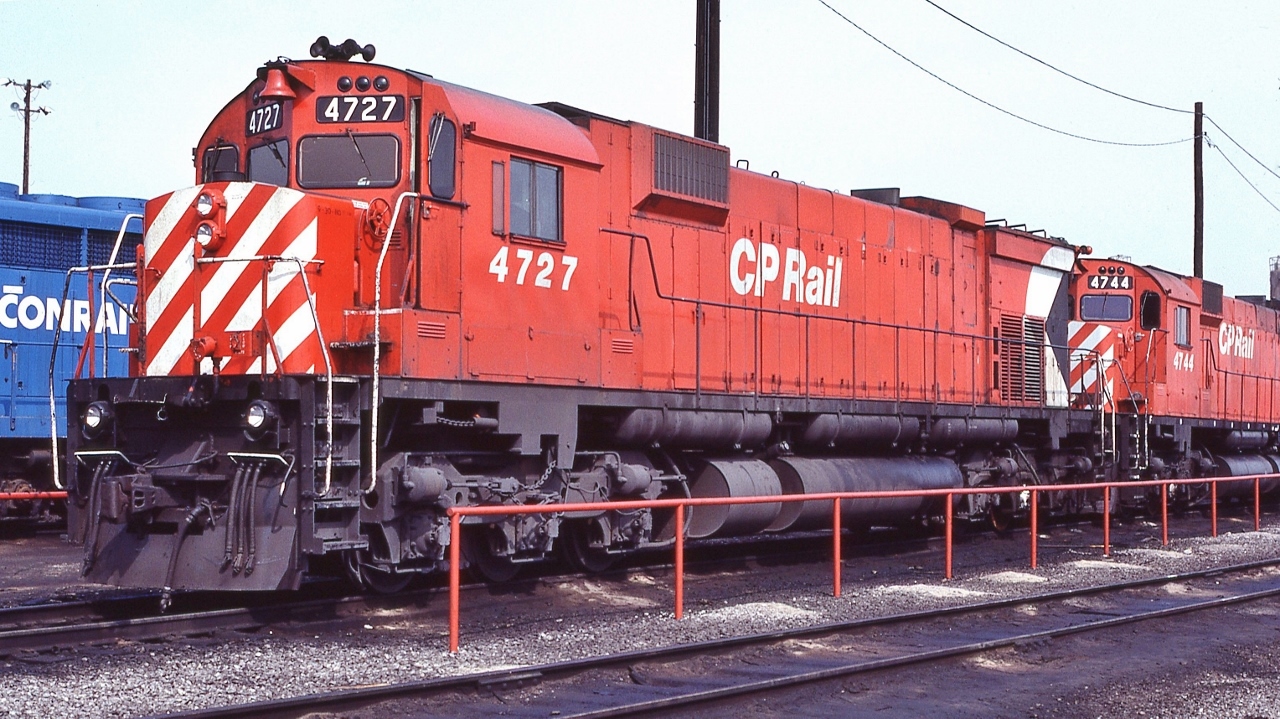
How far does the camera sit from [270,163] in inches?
404

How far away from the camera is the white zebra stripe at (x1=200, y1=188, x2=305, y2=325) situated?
31.1ft

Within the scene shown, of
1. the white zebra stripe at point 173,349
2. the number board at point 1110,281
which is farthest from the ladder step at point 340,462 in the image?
the number board at point 1110,281

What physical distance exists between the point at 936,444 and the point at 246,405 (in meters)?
8.84

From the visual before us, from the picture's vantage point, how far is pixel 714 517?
12.0 metres

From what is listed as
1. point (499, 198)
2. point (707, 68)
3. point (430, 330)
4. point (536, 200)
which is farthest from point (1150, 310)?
point (430, 330)

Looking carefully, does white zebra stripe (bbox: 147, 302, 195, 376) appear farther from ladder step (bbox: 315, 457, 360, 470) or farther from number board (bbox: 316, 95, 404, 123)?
number board (bbox: 316, 95, 404, 123)

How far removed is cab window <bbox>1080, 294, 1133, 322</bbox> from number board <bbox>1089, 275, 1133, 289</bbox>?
0.15 m

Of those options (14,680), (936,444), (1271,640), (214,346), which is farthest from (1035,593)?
(14,680)

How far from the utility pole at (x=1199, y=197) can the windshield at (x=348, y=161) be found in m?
28.9

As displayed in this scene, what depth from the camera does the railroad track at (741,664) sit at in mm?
6699

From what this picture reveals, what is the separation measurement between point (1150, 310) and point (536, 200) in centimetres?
1355

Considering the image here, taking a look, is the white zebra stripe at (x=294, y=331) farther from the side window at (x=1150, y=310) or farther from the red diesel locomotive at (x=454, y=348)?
the side window at (x=1150, y=310)

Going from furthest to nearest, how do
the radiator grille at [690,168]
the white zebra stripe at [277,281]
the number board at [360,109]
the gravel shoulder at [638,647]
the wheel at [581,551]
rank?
1. the radiator grille at [690,168]
2. the wheel at [581,551]
3. the number board at [360,109]
4. the white zebra stripe at [277,281]
5. the gravel shoulder at [638,647]

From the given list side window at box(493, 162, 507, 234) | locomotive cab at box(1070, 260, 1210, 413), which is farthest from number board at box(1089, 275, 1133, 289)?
side window at box(493, 162, 507, 234)
